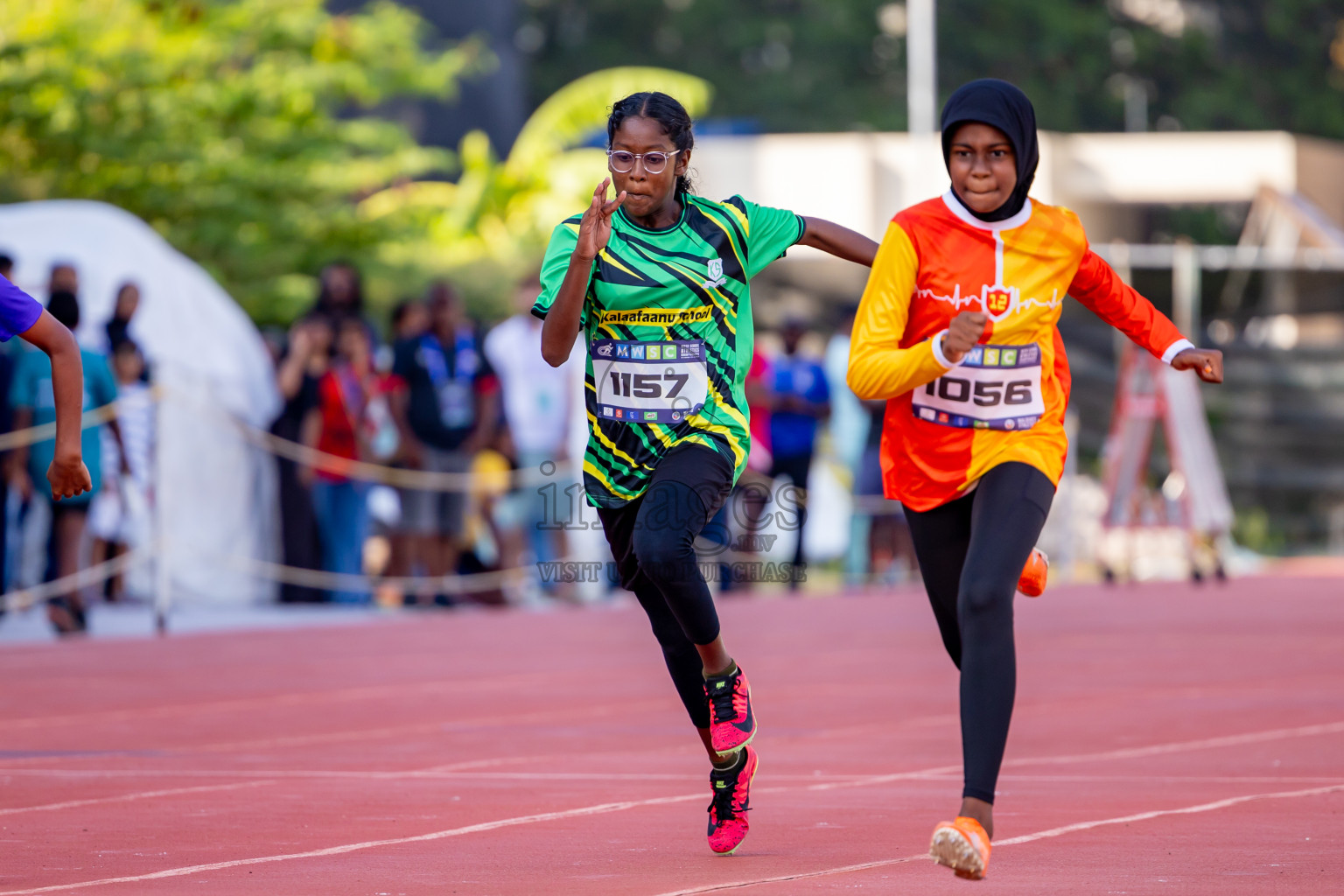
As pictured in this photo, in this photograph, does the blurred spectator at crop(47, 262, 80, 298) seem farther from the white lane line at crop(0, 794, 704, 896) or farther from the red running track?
the white lane line at crop(0, 794, 704, 896)

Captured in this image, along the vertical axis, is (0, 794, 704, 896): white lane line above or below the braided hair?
below

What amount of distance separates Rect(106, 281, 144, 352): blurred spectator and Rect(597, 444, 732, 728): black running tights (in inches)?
Result: 352

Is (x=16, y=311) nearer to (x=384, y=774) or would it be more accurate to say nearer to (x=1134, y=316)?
(x=384, y=774)

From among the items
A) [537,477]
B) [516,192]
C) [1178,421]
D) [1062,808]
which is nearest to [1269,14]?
[516,192]

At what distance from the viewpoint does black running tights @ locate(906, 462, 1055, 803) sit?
16.6 feet

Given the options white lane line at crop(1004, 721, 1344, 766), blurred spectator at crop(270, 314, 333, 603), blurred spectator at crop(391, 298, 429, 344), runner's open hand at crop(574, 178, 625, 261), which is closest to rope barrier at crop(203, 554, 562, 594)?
blurred spectator at crop(270, 314, 333, 603)

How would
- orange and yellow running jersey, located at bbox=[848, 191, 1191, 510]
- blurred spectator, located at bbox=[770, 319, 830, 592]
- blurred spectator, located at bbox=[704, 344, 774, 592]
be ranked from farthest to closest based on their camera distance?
blurred spectator, located at bbox=[770, 319, 830, 592]
blurred spectator, located at bbox=[704, 344, 774, 592]
orange and yellow running jersey, located at bbox=[848, 191, 1191, 510]

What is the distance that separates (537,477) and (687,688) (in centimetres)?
1032

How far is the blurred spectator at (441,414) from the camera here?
50.5 ft

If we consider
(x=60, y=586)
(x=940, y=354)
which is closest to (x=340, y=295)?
(x=60, y=586)

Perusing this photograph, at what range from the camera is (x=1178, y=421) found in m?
18.9

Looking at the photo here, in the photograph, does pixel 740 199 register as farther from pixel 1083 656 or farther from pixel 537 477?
pixel 537 477

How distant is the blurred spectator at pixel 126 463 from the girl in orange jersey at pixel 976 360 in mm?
9100

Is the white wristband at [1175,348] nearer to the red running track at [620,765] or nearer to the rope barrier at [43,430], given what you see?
the red running track at [620,765]
